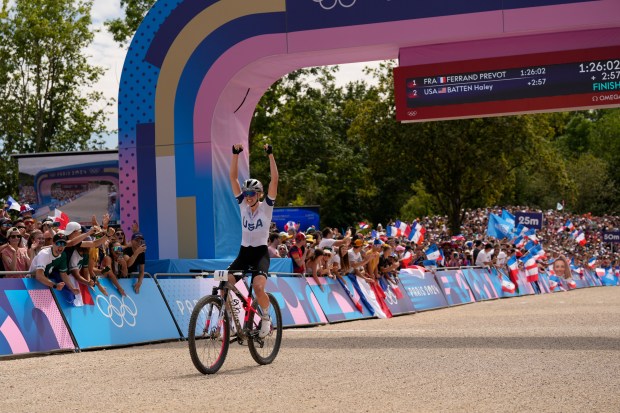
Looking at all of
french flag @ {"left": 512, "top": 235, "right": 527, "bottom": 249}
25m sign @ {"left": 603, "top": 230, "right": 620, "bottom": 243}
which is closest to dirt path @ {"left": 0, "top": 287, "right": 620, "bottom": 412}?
french flag @ {"left": 512, "top": 235, "right": 527, "bottom": 249}

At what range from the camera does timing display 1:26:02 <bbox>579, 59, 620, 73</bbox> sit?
1691cm

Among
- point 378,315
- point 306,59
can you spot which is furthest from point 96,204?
point 306,59

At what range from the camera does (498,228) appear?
40375mm

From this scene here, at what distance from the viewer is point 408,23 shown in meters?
17.6

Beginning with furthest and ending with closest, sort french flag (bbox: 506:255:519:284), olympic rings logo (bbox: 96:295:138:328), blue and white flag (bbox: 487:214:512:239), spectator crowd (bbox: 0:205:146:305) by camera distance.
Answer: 1. blue and white flag (bbox: 487:214:512:239)
2. french flag (bbox: 506:255:519:284)
3. olympic rings logo (bbox: 96:295:138:328)
4. spectator crowd (bbox: 0:205:146:305)

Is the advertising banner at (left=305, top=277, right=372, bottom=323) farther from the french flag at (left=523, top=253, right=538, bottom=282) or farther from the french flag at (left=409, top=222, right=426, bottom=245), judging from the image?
the french flag at (left=523, top=253, right=538, bottom=282)

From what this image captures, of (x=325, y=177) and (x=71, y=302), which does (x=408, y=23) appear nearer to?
(x=71, y=302)

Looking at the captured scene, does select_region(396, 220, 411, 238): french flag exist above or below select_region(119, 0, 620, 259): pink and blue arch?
below

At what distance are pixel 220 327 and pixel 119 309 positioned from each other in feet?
15.6

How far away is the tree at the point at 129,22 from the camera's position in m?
45.6

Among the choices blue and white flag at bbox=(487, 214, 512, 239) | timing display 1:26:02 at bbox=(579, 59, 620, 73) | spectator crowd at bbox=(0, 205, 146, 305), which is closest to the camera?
spectator crowd at bbox=(0, 205, 146, 305)

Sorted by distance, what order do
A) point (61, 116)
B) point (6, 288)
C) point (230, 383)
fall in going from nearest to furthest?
point (230, 383)
point (6, 288)
point (61, 116)

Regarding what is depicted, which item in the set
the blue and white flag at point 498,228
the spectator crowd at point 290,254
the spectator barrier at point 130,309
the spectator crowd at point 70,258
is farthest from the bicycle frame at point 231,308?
the blue and white flag at point 498,228

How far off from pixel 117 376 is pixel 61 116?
43.7 m
